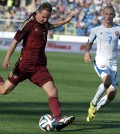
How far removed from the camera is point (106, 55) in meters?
12.1

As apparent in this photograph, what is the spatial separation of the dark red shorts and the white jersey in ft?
6.50

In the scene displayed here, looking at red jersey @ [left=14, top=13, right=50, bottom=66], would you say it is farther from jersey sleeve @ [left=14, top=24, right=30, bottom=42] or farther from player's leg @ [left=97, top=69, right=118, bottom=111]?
player's leg @ [left=97, top=69, right=118, bottom=111]

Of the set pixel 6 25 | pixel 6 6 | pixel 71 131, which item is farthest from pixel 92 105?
pixel 6 6

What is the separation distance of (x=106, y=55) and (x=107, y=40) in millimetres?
304

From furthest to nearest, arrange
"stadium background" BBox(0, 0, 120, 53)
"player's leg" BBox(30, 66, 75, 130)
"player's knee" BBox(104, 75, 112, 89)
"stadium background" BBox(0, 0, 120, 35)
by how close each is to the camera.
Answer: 1. "stadium background" BBox(0, 0, 120, 35)
2. "stadium background" BBox(0, 0, 120, 53)
3. "player's knee" BBox(104, 75, 112, 89)
4. "player's leg" BBox(30, 66, 75, 130)

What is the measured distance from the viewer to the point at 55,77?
21594mm

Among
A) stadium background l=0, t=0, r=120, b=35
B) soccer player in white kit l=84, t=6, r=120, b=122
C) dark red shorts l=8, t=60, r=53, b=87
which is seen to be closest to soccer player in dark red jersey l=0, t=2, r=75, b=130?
dark red shorts l=8, t=60, r=53, b=87

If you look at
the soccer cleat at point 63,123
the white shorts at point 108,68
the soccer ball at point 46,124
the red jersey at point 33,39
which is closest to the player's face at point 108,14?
the white shorts at point 108,68

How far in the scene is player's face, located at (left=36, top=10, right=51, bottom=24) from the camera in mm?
10156

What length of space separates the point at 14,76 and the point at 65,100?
→ 173 inches

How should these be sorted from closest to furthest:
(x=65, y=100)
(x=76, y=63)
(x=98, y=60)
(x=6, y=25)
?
(x=98, y=60), (x=65, y=100), (x=76, y=63), (x=6, y=25)

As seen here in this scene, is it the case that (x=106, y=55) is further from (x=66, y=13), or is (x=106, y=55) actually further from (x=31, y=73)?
(x=66, y=13)

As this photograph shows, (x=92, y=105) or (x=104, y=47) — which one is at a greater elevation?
(x=104, y=47)

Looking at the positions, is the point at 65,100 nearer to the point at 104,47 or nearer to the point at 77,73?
the point at 104,47
